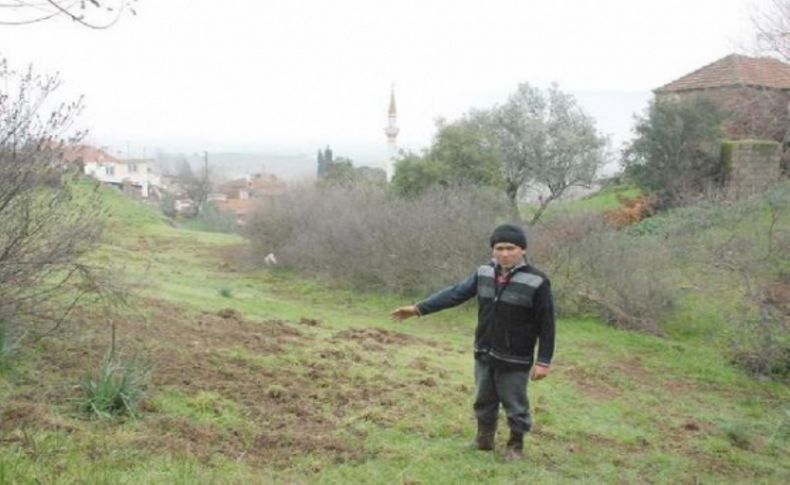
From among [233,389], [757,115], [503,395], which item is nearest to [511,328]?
[503,395]

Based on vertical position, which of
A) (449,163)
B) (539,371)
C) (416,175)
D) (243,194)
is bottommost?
(243,194)

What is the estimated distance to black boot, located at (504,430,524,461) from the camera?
5.75m

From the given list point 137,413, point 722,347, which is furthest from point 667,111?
point 137,413

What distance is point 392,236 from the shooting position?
59.8 feet

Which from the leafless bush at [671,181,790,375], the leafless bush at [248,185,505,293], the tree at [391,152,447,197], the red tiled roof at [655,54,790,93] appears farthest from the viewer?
the red tiled roof at [655,54,790,93]

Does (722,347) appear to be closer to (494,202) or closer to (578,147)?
(494,202)

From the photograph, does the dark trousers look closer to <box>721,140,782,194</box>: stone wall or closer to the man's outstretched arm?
the man's outstretched arm

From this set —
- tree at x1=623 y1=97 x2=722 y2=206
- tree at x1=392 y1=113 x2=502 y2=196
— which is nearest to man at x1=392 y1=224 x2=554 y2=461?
tree at x1=392 y1=113 x2=502 y2=196

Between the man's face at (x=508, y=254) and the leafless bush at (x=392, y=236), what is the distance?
11146mm

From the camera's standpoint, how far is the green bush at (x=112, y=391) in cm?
564

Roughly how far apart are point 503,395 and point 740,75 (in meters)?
28.6

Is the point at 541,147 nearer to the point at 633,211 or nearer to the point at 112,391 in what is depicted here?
the point at 633,211

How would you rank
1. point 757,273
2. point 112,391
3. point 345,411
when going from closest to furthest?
point 112,391
point 345,411
point 757,273

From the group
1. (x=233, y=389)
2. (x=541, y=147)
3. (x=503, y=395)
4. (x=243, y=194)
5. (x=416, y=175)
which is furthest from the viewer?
(x=243, y=194)
